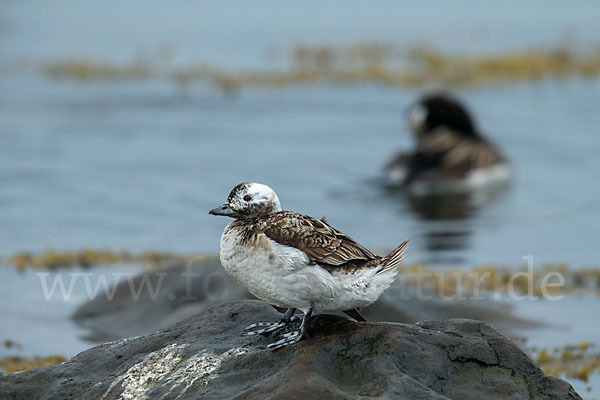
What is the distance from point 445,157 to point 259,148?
4.61m

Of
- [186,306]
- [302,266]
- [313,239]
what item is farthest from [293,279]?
[186,306]

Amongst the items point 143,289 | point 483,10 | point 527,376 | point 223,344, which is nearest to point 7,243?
point 143,289

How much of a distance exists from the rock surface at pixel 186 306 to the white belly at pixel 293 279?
4.16 meters

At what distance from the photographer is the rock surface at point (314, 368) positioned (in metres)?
6.08

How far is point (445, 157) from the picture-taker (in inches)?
816

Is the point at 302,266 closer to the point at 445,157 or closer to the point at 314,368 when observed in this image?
the point at 314,368

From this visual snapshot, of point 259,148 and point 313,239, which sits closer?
point 313,239

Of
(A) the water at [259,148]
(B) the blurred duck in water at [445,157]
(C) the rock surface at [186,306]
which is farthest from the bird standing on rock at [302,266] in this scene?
(B) the blurred duck in water at [445,157]

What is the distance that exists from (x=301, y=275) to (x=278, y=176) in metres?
14.5

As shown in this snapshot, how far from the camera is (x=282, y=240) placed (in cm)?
654

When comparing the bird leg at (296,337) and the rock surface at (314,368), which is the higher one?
the bird leg at (296,337)

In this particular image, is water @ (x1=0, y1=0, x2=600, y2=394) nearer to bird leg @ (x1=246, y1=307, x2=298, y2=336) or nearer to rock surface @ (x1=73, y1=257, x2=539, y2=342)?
rock surface @ (x1=73, y1=257, x2=539, y2=342)

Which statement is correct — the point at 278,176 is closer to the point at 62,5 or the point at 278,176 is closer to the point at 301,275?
the point at 301,275

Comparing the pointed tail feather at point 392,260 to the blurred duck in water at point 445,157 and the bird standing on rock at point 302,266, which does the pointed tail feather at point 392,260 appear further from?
the blurred duck in water at point 445,157
